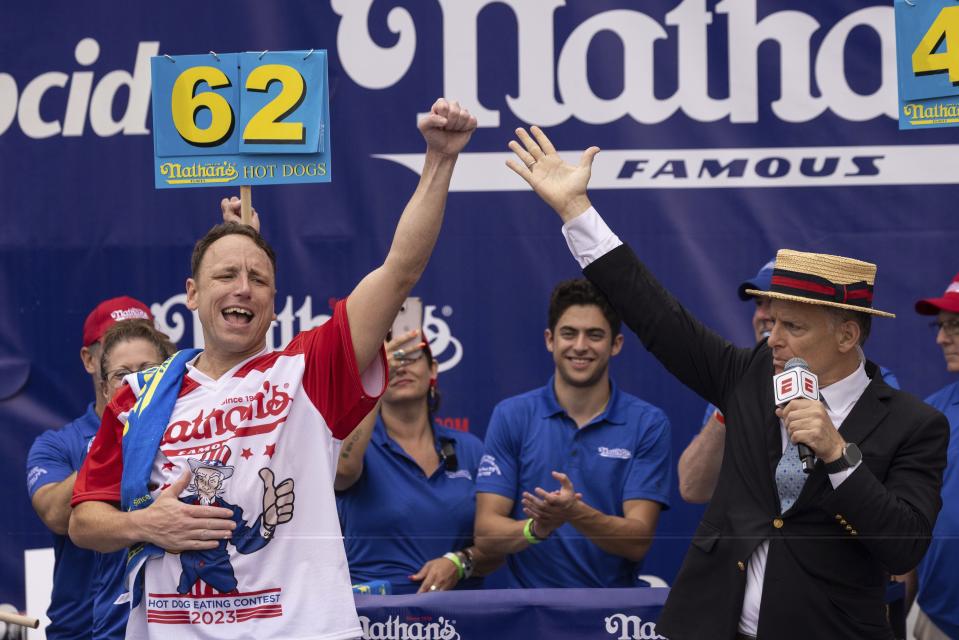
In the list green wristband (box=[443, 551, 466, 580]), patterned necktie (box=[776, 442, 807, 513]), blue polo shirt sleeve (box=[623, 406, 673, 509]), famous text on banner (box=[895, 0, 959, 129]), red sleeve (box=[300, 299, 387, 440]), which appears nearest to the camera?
red sleeve (box=[300, 299, 387, 440])

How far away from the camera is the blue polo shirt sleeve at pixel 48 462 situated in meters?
3.85

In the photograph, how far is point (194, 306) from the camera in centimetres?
288

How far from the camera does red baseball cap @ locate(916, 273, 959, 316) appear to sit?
3.97 meters

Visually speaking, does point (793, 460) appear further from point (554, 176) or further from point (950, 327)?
point (950, 327)

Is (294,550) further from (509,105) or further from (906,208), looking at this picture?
(906,208)

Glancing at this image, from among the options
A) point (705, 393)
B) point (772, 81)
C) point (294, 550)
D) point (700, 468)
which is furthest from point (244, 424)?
point (772, 81)

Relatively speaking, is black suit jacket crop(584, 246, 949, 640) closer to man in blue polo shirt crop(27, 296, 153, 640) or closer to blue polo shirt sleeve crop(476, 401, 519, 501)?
blue polo shirt sleeve crop(476, 401, 519, 501)

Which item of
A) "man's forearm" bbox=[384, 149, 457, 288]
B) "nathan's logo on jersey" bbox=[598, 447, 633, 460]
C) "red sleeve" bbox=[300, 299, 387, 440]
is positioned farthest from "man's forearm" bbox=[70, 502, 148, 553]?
"nathan's logo on jersey" bbox=[598, 447, 633, 460]

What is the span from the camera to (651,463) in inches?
157

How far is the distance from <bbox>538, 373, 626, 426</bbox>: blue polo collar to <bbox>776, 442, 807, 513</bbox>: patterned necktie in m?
1.25

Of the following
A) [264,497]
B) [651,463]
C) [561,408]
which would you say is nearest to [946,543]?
[651,463]

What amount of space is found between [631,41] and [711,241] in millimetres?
738

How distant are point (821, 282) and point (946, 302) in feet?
4.42

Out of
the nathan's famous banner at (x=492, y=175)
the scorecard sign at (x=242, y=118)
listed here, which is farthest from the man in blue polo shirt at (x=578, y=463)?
the scorecard sign at (x=242, y=118)
